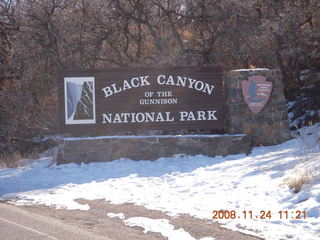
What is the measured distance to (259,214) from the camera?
22.9 feet

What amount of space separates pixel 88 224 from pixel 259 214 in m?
2.58

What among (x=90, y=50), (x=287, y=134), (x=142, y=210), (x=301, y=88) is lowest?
(x=142, y=210)

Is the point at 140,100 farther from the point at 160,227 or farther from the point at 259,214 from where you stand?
the point at 160,227

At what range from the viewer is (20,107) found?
1798 cm

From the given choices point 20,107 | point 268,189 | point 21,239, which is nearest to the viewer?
point 21,239

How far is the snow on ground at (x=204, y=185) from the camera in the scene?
682 cm

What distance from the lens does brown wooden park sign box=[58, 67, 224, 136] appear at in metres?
12.7

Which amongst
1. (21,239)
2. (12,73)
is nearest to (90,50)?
(12,73)

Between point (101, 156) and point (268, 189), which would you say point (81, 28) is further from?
point (268, 189)

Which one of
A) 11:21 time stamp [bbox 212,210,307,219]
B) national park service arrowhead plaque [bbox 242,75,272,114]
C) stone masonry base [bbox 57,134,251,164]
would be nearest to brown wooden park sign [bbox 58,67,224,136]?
stone masonry base [bbox 57,134,251,164]

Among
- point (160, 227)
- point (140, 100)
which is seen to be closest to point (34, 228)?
point (160, 227)

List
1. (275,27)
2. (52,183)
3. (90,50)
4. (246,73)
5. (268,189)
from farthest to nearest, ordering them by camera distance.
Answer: (90,50), (275,27), (246,73), (52,183), (268,189)

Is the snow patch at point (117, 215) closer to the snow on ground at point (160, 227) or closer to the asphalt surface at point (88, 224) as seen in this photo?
the asphalt surface at point (88, 224)

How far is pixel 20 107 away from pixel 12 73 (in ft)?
5.75
